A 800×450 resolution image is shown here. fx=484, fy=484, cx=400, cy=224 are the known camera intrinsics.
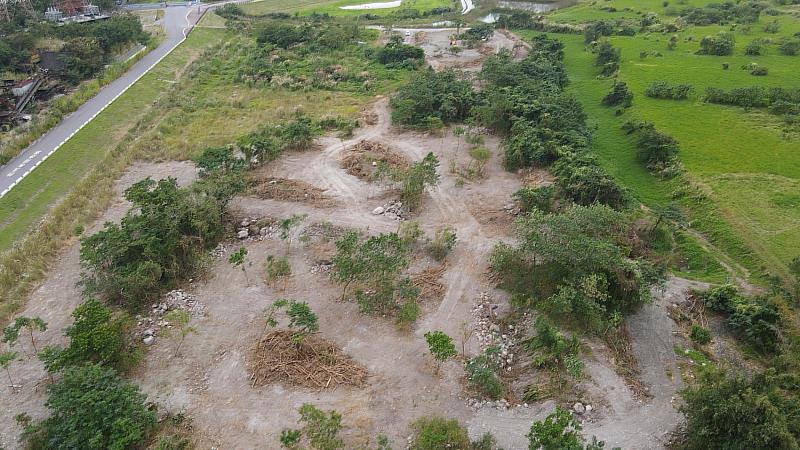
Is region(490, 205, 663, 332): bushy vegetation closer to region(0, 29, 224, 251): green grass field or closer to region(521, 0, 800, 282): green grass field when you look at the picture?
region(521, 0, 800, 282): green grass field

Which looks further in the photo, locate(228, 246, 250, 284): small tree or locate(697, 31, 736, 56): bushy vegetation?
locate(697, 31, 736, 56): bushy vegetation

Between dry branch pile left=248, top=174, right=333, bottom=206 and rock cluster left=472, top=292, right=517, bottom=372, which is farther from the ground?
dry branch pile left=248, top=174, right=333, bottom=206

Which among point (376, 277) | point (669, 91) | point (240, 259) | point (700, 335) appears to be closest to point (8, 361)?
point (240, 259)

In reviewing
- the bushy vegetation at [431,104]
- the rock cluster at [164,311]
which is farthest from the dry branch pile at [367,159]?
the rock cluster at [164,311]

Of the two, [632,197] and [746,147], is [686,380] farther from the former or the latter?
[746,147]

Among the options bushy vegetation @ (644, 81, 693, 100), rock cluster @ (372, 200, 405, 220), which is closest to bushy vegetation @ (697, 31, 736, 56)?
bushy vegetation @ (644, 81, 693, 100)

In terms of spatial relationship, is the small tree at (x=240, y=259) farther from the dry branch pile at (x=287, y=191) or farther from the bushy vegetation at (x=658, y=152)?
the bushy vegetation at (x=658, y=152)
